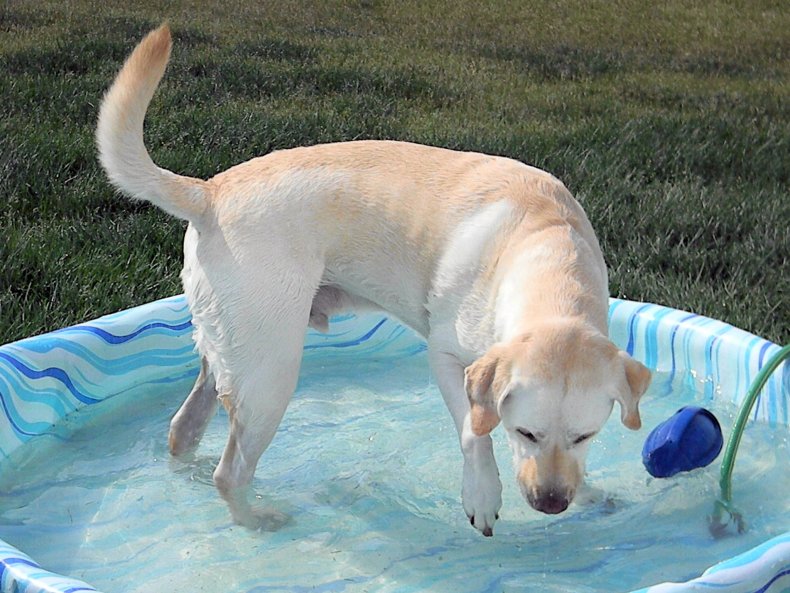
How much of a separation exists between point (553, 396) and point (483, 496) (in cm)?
51

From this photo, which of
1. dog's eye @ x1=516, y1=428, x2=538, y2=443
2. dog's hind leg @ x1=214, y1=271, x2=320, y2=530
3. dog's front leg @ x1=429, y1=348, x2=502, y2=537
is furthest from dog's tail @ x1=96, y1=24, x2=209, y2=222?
dog's eye @ x1=516, y1=428, x2=538, y2=443

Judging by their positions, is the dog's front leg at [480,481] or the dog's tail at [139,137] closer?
the dog's front leg at [480,481]

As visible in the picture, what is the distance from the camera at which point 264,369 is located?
3.19m

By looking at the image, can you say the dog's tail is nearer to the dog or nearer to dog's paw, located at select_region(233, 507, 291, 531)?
the dog

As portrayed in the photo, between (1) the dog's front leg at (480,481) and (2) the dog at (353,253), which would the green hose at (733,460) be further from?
(1) the dog's front leg at (480,481)

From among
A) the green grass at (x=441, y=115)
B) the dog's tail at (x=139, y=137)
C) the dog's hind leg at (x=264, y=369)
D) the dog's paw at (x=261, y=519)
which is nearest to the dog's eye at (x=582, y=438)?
the dog's hind leg at (x=264, y=369)

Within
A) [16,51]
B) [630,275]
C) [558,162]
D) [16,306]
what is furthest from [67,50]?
[630,275]

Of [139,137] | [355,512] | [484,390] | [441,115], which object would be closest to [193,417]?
[355,512]

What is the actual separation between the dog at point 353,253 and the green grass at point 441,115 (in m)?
1.41

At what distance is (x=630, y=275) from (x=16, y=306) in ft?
8.40

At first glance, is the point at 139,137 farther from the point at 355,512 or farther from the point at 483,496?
the point at 483,496

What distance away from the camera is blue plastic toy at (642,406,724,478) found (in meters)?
3.34

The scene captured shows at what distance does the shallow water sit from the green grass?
0.90m

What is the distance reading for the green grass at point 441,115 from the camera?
5.00 meters
